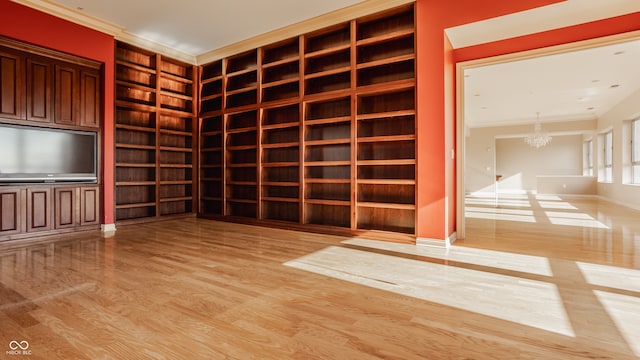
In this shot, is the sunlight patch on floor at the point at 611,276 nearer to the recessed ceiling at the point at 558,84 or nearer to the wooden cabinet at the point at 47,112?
the recessed ceiling at the point at 558,84

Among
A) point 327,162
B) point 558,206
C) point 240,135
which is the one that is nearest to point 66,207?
point 240,135

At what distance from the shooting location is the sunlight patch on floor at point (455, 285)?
188cm

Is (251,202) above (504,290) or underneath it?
above

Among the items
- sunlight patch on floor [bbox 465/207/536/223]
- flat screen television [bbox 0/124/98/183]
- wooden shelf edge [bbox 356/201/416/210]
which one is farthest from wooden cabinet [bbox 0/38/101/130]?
sunlight patch on floor [bbox 465/207/536/223]

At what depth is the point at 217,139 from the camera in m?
6.07

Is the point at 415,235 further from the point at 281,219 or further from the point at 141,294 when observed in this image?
the point at 141,294

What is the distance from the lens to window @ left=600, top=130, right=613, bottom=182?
9837 mm

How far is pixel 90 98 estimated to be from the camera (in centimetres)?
454

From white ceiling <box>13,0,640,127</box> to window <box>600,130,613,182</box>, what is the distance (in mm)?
2974

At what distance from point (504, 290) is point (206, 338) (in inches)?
79.3

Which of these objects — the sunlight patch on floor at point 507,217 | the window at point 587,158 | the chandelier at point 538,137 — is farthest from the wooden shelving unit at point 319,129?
the window at point 587,158

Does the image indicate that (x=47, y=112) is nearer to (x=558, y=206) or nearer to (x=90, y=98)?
(x=90, y=98)

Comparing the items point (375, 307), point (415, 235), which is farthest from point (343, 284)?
point (415, 235)

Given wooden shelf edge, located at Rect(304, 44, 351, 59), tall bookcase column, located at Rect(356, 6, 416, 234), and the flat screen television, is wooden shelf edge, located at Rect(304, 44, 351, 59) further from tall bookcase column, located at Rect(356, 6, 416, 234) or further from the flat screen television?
the flat screen television
